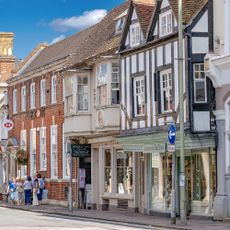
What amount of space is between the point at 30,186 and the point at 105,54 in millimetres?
11755

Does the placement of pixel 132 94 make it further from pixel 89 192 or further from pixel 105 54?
pixel 89 192

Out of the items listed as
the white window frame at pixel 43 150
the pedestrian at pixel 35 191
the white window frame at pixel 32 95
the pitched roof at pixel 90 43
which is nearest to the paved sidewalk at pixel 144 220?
the pedestrian at pixel 35 191

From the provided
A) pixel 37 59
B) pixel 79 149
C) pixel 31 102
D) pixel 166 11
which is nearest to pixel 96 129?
pixel 79 149

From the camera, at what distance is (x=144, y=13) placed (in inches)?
1318

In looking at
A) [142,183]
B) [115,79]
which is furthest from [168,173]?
[115,79]

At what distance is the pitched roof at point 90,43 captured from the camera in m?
38.1

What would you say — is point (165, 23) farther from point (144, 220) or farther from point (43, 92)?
point (43, 92)

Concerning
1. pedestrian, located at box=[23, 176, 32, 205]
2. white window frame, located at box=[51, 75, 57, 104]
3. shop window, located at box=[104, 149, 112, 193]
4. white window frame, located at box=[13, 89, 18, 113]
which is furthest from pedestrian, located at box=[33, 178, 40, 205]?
white window frame, located at box=[13, 89, 18, 113]

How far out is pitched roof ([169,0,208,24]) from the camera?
94.7ft

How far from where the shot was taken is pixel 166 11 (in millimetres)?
30844

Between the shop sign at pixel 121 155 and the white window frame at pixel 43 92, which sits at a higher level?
the white window frame at pixel 43 92

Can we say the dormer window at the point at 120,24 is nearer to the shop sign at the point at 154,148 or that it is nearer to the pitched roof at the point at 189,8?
the pitched roof at the point at 189,8

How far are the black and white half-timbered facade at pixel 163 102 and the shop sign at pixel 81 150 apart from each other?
3604 millimetres

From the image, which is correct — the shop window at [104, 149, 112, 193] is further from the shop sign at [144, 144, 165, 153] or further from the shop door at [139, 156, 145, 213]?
→ the shop sign at [144, 144, 165, 153]
